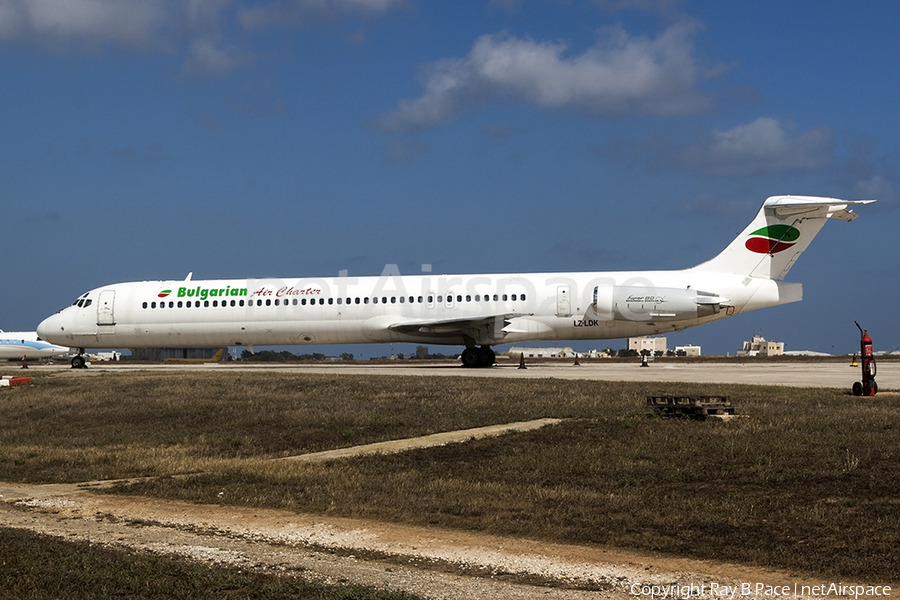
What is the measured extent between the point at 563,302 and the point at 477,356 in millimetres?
4462

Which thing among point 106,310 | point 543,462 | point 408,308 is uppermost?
point 106,310

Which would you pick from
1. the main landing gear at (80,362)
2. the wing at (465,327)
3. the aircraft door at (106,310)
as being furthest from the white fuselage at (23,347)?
the wing at (465,327)

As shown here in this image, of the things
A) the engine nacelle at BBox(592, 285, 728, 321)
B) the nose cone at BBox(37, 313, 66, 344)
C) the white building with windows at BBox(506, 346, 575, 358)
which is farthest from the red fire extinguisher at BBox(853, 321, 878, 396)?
the white building with windows at BBox(506, 346, 575, 358)

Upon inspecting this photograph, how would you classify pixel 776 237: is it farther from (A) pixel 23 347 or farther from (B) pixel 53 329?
(A) pixel 23 347

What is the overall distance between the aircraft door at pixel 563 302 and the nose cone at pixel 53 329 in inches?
911

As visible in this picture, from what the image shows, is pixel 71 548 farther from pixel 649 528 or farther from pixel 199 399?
pixel 199 399

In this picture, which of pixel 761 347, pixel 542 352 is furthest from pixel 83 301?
pixel 761 347

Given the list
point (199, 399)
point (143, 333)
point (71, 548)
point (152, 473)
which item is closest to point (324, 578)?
point (71, 548)

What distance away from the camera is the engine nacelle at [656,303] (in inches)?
1425

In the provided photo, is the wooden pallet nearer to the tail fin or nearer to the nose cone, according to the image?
the tail fin

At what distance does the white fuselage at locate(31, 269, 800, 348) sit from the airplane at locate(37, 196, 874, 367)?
0.04m

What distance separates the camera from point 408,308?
38469 millimetres

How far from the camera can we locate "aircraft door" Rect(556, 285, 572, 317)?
1468 inches

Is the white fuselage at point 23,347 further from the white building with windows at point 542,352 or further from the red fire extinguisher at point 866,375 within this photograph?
the red fire extinguisher at point 866,375
